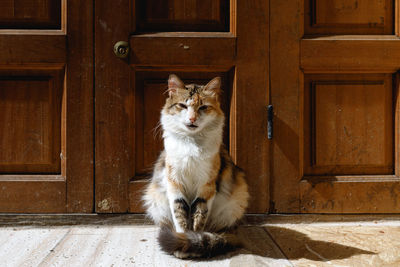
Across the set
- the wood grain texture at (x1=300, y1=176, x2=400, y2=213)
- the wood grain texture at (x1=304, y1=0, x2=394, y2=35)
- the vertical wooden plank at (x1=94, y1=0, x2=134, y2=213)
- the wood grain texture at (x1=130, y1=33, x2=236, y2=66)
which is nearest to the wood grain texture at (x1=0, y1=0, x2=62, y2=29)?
the vertical wooden plank at (x1=94, y1=0, x2=134, y2=213)

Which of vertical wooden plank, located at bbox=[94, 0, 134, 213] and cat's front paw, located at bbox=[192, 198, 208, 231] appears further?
vertical wooden plank, located at bbox=[94, 0, 134, 213]

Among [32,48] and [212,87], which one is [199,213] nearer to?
[212,87]

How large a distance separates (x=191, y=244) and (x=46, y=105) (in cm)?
125

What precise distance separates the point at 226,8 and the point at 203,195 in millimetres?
1182

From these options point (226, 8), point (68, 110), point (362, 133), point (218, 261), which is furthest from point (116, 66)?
point (362, 133)

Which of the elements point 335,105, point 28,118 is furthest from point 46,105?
point 335,105

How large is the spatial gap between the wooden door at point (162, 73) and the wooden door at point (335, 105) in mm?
115

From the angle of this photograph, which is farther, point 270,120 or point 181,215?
point 270,120

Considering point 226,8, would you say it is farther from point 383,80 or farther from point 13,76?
point 13,76

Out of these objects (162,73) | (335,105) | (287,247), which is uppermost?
(162,73)

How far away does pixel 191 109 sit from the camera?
1.68m

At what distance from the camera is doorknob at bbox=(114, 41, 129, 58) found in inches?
78.8

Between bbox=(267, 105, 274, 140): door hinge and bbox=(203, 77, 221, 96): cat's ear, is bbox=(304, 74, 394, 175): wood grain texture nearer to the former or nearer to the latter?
bbox=(267, 105, 274, 140): door hinge

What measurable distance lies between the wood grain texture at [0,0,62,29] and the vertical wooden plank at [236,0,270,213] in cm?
111
